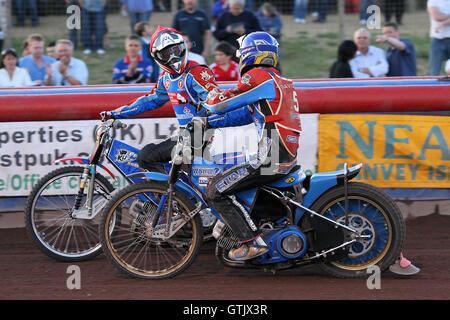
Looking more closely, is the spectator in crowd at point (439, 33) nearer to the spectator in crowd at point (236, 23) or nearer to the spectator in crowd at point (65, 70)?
the spectator in crowd at point (236, 23)

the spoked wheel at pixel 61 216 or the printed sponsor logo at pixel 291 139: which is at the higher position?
the printed sponsor logo at pixel 291 139

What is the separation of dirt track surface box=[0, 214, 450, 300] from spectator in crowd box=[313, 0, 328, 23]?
612 centimetres

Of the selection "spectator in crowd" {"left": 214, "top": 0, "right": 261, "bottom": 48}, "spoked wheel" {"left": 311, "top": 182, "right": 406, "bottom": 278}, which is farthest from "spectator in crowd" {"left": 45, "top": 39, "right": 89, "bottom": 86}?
"spoked wheel" {"left": 311, "top": 182, "right": 406, "bottom": 278}

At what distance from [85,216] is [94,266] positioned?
425 mm

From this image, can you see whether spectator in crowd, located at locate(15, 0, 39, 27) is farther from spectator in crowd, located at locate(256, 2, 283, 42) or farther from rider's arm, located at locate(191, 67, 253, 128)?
rider's arm, located at locate(191, 67, 253, 128)

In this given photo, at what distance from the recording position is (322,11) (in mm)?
12070

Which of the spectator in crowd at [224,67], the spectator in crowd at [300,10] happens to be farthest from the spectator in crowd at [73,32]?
the spectator in crowd at [300,10]

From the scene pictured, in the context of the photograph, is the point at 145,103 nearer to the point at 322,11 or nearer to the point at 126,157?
the point at 126,157

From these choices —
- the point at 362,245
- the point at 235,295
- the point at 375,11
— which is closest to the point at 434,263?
the point at 362,245

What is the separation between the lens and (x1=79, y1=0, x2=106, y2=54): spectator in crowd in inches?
468

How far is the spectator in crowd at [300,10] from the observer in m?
11.8

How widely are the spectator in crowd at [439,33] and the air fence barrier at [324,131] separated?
3236 mm

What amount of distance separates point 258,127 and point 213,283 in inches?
49.6

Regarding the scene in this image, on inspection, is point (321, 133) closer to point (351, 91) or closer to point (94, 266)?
point (351, 91)
